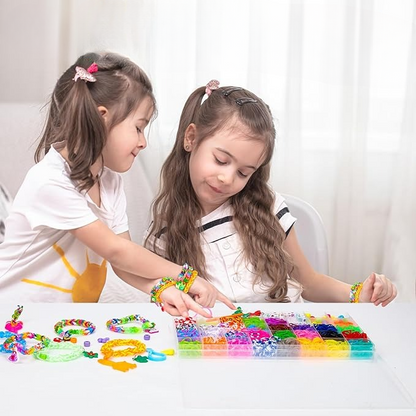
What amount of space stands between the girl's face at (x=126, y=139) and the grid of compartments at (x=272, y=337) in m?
0.48

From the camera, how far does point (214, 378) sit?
89cm

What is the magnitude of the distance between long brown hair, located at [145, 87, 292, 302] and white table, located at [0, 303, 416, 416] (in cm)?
52

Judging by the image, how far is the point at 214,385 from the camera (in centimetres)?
87

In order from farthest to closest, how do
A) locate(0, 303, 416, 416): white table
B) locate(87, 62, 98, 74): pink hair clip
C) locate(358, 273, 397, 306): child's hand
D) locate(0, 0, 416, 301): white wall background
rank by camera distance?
1. locate(0, 0, 416, 301): white wall background
2. locate(87, 62, 98, 74): pink hair clip
3. locate(358, 273, 397, 306): child's hand
4. locate(0, 303, 416, 416): white table

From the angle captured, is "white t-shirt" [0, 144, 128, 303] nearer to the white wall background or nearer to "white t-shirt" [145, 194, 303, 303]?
"white t-shirt" [145, 194, 303, 303]

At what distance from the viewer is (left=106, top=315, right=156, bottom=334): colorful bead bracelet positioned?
1.07 m

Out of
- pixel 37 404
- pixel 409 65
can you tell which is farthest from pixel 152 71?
pixel 37 404

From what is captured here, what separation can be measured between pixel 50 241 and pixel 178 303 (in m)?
0.46

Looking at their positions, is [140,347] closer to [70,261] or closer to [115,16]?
[70,261]

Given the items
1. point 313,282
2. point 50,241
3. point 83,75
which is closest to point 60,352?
point 50,241

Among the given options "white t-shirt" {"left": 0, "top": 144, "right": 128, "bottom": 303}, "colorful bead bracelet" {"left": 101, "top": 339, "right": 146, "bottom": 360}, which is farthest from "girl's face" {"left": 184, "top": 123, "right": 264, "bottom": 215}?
"colorful bead bracelet" {"left": 101, "top": 339, "right": 146, "bottom": 360}

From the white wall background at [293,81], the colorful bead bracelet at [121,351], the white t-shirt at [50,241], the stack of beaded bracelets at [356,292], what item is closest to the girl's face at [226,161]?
the white t-shirt at [50,241]

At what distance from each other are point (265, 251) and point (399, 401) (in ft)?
2.52

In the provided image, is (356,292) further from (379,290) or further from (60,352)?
(60,352)
